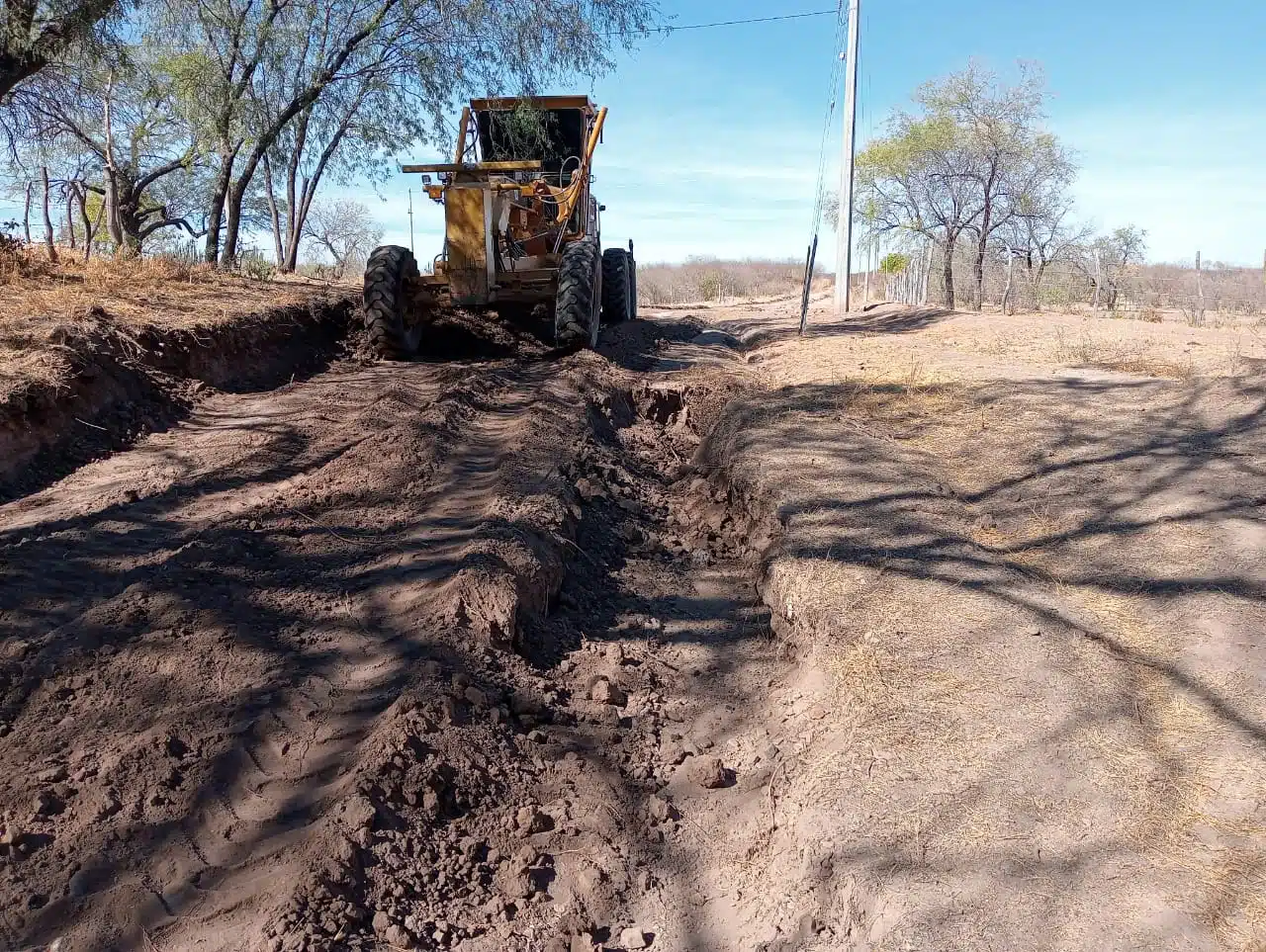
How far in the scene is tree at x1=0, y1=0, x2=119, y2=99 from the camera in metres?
9.86

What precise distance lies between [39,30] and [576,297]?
6.68 metres

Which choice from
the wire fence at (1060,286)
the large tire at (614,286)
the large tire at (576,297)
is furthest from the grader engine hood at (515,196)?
the wire fence at (1060,286)

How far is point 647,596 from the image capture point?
546cm

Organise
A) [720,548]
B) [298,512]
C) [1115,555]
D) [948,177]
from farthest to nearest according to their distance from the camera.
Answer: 1. [948,177]
2. [720,548]
3. [298,512]
4. [1115,555]

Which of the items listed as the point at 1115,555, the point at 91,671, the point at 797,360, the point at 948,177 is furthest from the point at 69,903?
the point at 948,177

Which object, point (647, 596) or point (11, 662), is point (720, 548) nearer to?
point (647, 596)

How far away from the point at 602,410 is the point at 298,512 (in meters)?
4.11

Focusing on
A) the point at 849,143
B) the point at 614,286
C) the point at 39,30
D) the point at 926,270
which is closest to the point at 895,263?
the point at 926,270

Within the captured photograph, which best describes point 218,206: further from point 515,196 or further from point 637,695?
point 637,695

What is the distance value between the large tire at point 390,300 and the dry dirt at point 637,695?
12.1ft

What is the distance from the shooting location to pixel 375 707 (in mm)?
3602

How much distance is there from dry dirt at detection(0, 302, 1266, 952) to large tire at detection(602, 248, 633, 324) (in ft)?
27.6

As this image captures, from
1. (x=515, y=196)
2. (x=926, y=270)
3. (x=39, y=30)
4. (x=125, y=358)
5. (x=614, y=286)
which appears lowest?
(x=125, y=358)

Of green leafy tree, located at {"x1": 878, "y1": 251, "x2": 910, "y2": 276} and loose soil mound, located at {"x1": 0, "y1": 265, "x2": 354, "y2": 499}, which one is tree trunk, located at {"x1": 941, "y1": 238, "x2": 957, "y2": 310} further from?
loose soil mound, located at {"x1": 0, "y1": 265, "x2": 354, "y2": 499}
